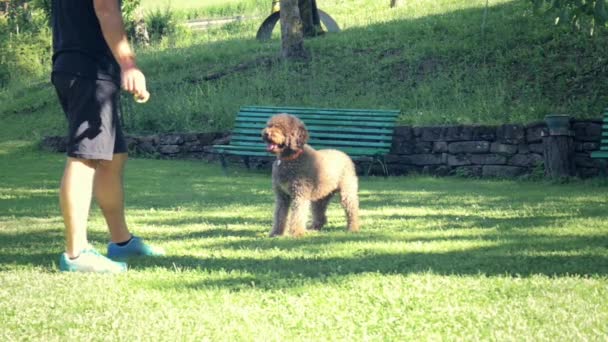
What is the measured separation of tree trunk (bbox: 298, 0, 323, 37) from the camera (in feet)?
74.1

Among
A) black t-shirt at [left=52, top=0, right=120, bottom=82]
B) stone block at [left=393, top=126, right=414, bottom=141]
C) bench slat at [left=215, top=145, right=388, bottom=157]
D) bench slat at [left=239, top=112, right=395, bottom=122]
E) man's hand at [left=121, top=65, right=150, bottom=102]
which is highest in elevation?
black t-shirt at [left=52, top=0, right=120, bottom=82]

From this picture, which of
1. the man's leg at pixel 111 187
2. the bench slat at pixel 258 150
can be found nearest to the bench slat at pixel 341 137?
the bench slat at pixel 258 150

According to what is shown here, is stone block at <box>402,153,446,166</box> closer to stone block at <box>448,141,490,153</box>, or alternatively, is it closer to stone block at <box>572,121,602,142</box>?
stone block at <box>448,141,490,153</box>

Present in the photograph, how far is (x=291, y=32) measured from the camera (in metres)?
19.7

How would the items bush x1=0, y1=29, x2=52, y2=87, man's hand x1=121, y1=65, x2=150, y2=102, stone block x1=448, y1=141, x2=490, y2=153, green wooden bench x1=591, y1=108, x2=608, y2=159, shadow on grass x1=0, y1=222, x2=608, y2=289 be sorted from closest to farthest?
man's hand x1=121, y1=65, x2=150, y2=102 → shadow on grass x1=0, y1=222, x2=608, y2=289 → green wooden bench x1=591, y1=108, x2=608, y2=159 → stone block x1=448, y1=141, x2=490, y2=153 → bush x1=0, y1=29, x2=52, y2=87

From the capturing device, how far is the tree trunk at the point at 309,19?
22578mm

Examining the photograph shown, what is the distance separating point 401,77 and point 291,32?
3013 millimetres

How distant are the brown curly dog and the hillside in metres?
6.41

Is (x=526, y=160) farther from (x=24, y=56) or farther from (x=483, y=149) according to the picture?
(x=24, y=56)

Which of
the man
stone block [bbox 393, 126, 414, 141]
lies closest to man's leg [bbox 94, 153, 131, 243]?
the man

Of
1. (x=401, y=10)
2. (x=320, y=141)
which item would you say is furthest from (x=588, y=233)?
(x=401, y=10)

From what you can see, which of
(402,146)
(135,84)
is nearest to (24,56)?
(402,146)

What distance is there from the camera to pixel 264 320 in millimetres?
4812

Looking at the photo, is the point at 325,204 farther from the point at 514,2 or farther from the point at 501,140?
the point at 514,2
